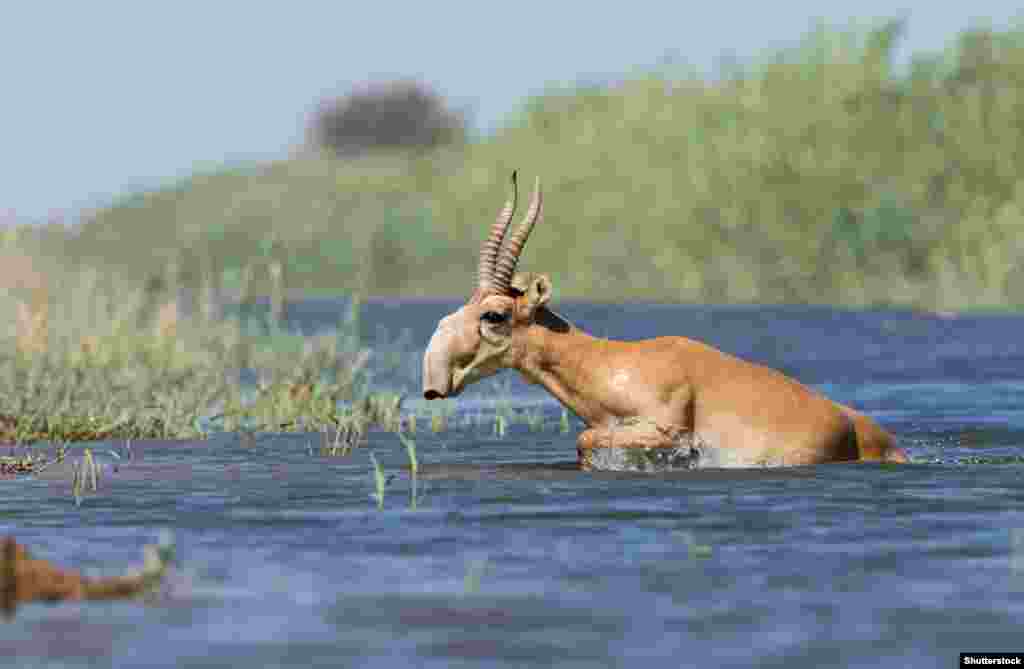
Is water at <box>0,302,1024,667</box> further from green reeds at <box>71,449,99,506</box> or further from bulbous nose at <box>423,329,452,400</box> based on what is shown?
bulbous nose at <box>423,329,452,400</box>

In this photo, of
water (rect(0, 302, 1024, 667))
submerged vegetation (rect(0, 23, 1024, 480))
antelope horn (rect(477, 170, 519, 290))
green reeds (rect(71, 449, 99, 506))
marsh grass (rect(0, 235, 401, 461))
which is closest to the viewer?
water (rect(0, 302, 1024, 667))

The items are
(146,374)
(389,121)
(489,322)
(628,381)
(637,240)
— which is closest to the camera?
(628,381)

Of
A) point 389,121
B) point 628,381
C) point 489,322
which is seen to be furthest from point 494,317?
point 389,121

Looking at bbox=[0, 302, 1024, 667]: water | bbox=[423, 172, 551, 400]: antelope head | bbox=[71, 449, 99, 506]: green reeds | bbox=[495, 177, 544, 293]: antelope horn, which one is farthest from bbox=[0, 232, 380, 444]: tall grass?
bbox=[495, 177, 544, 293]: antelope horn

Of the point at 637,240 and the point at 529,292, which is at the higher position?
the point at 637,240

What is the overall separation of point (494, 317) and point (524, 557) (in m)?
3.84

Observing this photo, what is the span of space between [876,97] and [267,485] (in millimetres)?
39736

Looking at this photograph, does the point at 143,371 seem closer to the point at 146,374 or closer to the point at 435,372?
the point at 146,374

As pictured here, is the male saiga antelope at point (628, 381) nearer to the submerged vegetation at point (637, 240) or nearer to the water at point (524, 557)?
the water at point (524, 557)

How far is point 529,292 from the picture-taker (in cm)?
1517

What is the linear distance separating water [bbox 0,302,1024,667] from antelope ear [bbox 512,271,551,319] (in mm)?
1148

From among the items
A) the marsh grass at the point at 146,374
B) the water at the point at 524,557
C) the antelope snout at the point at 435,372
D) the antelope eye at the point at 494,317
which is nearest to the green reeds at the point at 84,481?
the water at the point at 524,557

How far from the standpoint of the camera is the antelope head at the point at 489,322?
1492 cm

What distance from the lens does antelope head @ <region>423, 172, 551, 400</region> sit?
49.0 ft
